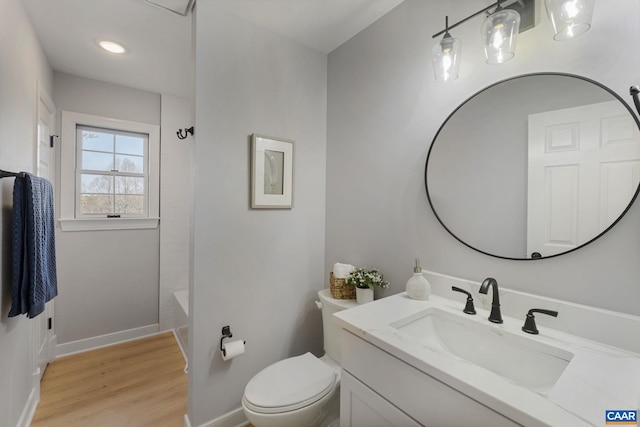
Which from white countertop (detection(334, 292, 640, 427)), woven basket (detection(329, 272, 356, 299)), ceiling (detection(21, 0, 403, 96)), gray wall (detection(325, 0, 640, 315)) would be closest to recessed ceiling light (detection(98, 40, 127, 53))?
ceiling (detection(21, 0, 403, 96))

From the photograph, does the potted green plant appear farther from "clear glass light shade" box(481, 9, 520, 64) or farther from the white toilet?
"clear glass light shade" box(481, 9, 520, 64)

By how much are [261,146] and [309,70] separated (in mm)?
733

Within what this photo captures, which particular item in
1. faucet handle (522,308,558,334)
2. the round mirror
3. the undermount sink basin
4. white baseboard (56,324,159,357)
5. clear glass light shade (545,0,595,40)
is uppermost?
clear glass light shade (545,0,595,40)

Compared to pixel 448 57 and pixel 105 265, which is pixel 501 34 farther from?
pixel 105 265

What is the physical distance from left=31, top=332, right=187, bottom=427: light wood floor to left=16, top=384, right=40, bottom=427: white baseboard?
37mm

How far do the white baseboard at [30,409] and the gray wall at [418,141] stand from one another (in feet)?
6.65

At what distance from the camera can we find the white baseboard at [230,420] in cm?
159

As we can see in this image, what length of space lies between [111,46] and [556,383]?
3.02 metres

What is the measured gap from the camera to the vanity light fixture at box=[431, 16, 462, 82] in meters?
1.19

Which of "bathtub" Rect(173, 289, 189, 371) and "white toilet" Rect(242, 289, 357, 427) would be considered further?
"bathtub" Rect(173, 289, 189, 371)

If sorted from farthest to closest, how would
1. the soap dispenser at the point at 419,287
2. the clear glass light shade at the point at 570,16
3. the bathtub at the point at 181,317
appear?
the bathtub at the point at 181,317 → the soap dispenser at the point at 419,287 → the clear glass light shade at the point at 570,16

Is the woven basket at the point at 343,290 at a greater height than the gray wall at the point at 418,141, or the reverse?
the gray wall at the point at 418,141

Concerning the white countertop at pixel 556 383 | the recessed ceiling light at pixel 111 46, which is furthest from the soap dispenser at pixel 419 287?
the recessed ceiling light at pixel 111 46

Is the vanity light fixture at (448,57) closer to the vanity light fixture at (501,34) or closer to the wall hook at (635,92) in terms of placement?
the vanity light fixture at (501,34)
